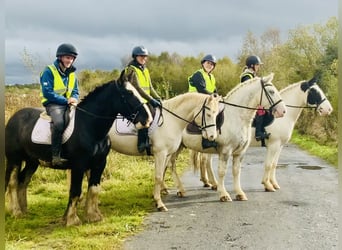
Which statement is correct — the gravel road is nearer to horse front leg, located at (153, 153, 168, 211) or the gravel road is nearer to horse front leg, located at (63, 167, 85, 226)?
horse front leg, located at (153, 153, 168, 211)

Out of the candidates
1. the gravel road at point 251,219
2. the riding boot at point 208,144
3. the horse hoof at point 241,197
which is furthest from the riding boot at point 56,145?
the horse hoof at point 241,197

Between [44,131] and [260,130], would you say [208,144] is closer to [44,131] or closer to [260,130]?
[260,130]

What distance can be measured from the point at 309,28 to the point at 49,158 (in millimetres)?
18661

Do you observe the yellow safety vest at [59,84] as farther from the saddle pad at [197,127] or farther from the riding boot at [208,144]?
the riding boot at [208,144]

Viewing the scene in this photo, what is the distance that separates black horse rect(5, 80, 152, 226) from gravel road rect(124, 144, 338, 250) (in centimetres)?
105

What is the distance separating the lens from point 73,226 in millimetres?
5668

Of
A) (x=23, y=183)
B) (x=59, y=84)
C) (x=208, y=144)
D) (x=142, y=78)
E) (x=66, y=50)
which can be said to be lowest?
(x=23, y=183)

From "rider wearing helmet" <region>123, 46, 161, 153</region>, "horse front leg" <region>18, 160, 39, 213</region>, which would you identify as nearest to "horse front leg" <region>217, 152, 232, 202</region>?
"rider wearing helmet" <region>123, 46, 161, 153</region>

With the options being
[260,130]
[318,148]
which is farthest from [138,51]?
[318,148]

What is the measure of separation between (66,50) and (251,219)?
148 inches

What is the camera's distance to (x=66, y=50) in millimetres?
5586

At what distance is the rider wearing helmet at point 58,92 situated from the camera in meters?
5.55

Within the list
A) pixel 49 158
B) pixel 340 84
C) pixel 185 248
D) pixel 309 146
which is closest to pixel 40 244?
pixel 49 158

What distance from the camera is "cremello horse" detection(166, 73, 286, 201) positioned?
293 inches
